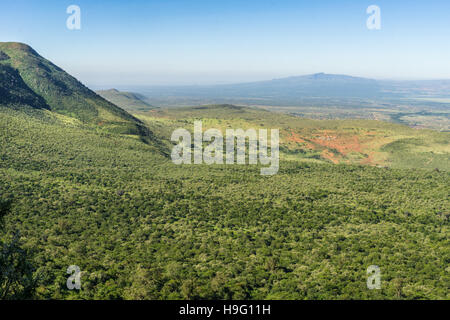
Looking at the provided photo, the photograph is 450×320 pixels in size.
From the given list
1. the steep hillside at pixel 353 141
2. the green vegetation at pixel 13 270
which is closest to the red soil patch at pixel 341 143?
the steep hillside at pixel 353 141

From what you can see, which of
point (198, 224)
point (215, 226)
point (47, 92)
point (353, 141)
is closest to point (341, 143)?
point (353, 141)

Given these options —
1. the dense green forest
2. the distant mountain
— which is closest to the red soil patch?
the dense green forest

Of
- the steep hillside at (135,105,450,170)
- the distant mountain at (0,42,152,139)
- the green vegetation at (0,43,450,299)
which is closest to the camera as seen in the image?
the green vegetation at (0,43,450,299)

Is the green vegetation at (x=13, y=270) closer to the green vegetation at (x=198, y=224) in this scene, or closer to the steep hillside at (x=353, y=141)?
the green vegetation at (x=198, y=224)

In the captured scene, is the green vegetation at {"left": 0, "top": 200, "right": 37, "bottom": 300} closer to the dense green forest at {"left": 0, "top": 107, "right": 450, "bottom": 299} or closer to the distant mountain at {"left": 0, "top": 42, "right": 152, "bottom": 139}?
the dense green forest at {"left": 0, "top": 107, "right": 450, "bottom": 299}

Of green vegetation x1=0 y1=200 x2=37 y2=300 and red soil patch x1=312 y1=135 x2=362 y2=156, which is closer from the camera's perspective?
green vegetation x1=0 y1=200 x2=37 y2=300

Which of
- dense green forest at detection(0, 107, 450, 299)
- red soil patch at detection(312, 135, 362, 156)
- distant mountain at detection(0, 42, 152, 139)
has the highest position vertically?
distant mountain at detection(0, 42, 152, 139)

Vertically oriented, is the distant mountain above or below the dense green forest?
above
